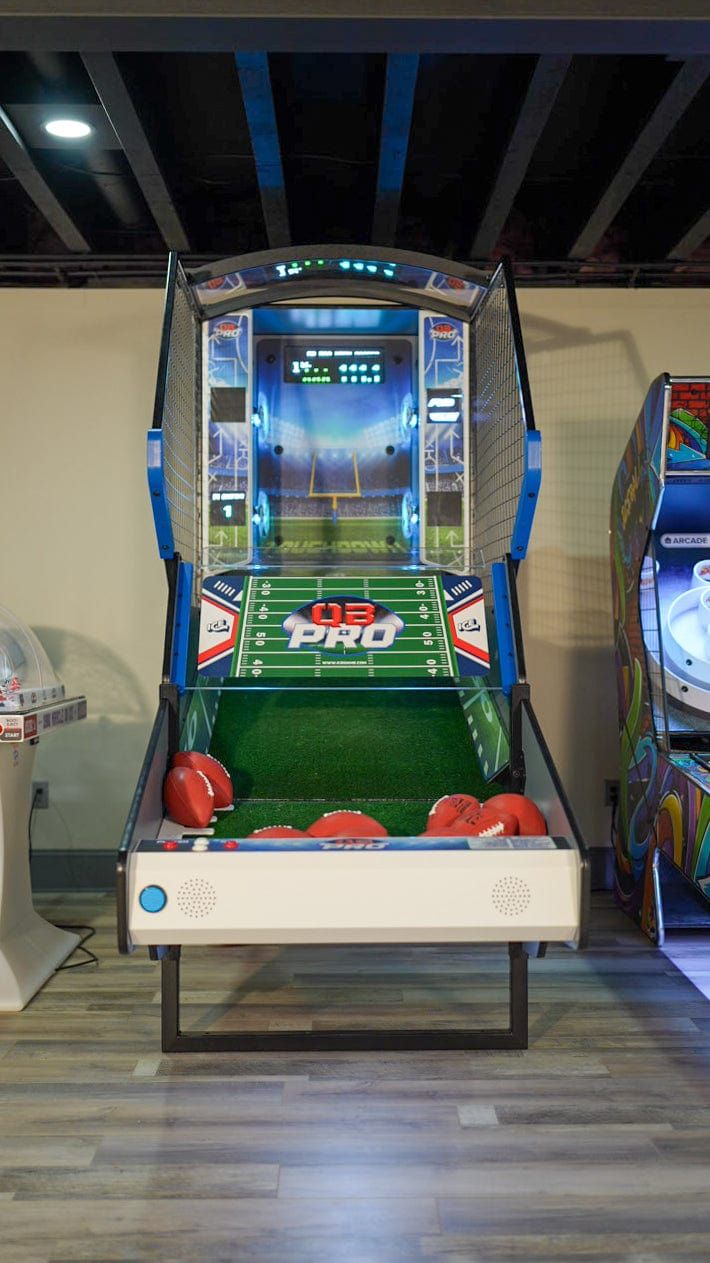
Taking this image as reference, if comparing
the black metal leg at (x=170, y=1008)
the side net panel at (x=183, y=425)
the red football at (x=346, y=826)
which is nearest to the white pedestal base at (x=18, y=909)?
the black metal leg at (x=170, y=1008)

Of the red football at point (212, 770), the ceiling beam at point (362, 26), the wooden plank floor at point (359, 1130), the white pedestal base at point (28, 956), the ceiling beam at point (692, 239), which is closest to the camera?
the wooden plank floor at point (359, 1130)

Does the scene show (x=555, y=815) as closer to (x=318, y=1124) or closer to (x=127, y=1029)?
(x=318, y=1124)

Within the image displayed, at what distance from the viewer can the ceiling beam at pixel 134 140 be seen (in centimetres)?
300

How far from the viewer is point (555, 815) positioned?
255 centimetres

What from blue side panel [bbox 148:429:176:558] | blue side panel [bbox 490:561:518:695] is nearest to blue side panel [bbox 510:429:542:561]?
blue side panel [bbox 490:561:518:695]

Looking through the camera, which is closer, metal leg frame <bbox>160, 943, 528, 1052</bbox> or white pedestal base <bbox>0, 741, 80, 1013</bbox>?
metal leg frame <bbox>160, 943, 528, 1052</bbox>

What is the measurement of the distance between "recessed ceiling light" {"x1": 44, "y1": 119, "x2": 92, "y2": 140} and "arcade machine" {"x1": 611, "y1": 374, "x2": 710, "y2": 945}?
2.19m

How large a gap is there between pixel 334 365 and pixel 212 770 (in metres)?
1.50

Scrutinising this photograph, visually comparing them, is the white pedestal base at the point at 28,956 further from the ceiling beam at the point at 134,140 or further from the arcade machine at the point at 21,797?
the ceiling beam at the point at 134,140

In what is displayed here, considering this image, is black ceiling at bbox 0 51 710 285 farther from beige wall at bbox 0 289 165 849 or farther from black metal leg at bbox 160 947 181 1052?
black metal leg at bbox 160 947 181 1052

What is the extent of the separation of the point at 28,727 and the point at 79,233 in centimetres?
222

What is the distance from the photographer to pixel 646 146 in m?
3.48

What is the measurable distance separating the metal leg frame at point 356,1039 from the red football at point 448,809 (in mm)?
394

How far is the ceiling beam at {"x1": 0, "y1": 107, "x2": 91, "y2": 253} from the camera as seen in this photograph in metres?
3.48
